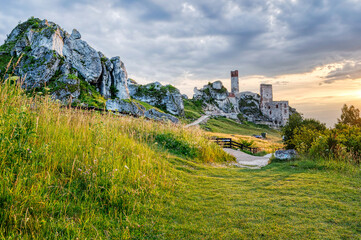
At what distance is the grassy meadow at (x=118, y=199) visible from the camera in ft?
8.90

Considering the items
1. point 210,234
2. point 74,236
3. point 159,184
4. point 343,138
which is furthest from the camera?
point 343,138

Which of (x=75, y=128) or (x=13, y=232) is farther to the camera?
(x=75, y=128)

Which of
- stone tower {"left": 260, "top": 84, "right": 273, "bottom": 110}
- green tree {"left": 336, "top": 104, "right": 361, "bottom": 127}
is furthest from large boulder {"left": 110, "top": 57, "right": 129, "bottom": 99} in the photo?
stone tower {"left": 260, "top": 84, "right": 273, "bottom": 110}

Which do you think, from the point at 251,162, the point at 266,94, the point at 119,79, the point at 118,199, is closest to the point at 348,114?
the point at 251,162

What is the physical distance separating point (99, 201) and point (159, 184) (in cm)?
181

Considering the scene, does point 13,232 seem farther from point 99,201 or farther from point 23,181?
point 99,201

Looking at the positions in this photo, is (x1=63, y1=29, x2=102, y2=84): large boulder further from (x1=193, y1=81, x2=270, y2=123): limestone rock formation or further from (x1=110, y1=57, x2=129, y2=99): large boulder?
(x1=193, y1=81, x2=270, y2=123): limestone rock formation

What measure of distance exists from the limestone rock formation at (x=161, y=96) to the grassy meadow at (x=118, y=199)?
1449 inches

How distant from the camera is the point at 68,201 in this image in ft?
10.3

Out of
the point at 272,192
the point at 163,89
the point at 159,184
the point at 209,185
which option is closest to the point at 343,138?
the point at 272,192

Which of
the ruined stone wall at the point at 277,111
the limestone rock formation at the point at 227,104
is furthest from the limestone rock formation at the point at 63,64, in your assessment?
the ruined stone wall at the point at 277,111

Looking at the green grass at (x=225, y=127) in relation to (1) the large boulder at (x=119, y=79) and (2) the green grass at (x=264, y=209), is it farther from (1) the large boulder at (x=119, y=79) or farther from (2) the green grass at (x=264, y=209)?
(2) the green grass at (x=264, y=209)

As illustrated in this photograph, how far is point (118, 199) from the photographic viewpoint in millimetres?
3602

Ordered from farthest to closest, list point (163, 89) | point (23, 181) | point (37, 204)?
point (163, 89) < point (23, 181) < point (37, 204)
